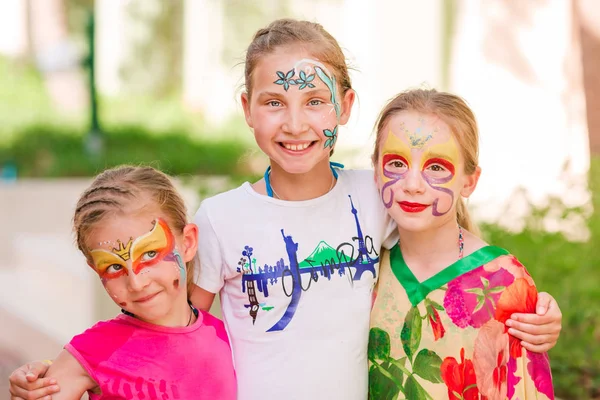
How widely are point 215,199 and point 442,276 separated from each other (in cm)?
88

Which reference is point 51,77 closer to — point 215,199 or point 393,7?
point 393,7

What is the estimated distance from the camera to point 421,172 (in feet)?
9.64

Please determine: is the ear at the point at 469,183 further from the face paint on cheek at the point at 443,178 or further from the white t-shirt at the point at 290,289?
the white t-shirt at the point at 290,289

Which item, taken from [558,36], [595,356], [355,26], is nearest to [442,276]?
[595,356]

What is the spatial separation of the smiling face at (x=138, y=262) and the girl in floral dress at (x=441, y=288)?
79cm

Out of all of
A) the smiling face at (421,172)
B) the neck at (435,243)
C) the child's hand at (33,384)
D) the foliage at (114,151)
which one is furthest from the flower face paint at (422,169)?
the foliage at (114,151)

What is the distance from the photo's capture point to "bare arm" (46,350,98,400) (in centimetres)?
266

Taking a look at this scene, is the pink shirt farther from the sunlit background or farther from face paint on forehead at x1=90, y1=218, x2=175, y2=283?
the sunlit background

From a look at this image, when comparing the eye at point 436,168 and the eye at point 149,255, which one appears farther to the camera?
the eye at point 436,168

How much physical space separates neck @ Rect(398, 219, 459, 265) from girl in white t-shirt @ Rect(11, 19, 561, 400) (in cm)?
17

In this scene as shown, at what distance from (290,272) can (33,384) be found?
93cm

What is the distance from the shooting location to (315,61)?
2961mm

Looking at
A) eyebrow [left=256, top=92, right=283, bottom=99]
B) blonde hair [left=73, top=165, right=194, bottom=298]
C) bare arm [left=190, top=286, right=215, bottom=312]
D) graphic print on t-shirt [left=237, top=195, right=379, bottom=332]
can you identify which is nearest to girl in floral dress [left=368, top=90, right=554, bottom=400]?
graphic print on t-shirt [left=237, top=195, right=379, bottom=332]

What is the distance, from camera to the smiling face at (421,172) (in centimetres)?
293
